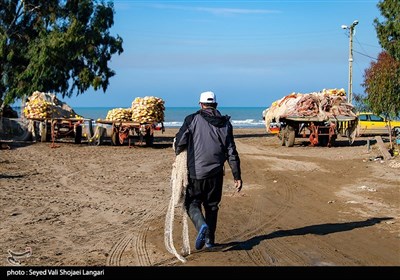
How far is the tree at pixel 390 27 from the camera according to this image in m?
29.5

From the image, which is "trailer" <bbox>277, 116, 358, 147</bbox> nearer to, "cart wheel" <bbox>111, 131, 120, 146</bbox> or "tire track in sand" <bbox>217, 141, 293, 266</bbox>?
"cart wheel" <bbox>111, 131, 120, 146</bbox>

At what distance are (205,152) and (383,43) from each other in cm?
2618

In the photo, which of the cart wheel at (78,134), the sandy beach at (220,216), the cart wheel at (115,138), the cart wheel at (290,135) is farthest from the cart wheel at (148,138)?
the cart wheel at (290,135)

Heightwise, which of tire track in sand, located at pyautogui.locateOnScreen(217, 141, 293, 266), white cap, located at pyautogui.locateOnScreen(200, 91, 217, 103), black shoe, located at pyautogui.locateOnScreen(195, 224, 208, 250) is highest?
white cap, located at pyautogui.locateOnScreen(200, 91, 217, 103)

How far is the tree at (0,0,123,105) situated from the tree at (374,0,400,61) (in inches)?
569

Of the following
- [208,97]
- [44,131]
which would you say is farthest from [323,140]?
[208,97]

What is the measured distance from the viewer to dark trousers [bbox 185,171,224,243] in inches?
283

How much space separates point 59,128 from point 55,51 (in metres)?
5.40

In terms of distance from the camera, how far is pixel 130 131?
84.3 feet

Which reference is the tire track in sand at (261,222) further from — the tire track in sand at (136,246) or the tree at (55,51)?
the tree at (55,51)

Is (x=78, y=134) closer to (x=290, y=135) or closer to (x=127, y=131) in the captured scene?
(x=127, y=131)

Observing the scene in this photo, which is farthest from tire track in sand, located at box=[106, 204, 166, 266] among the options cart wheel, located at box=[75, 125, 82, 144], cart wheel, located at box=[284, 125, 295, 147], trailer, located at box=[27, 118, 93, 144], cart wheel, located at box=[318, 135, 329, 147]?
cart wheel, located at box=[318, 135, 329, 147]

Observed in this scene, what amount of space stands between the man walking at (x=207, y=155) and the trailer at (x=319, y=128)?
18.3 meters
